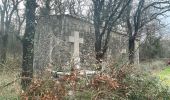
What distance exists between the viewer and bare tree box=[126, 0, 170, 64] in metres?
28.8

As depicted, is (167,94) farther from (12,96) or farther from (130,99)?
(12,96)

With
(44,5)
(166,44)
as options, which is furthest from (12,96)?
(166,44)

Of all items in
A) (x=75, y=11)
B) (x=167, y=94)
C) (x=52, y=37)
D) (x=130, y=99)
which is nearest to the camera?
(x=130, y=99)

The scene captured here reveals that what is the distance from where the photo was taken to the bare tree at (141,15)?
28761 mm

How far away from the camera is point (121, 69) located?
32.2ft

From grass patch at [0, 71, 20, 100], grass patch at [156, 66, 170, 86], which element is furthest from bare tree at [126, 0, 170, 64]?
grass patch at [0, 71, 20, 100]

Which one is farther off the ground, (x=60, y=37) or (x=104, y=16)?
(x=104, y=16)


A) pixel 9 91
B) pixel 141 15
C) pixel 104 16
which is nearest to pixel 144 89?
pixel 9 91

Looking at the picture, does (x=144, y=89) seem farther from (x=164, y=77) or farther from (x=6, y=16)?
(x=6, y=16)

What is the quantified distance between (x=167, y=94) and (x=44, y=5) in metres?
12.8

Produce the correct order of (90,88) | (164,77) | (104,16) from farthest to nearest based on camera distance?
1. (104,16)
2. (164,77)
3. (90,88)

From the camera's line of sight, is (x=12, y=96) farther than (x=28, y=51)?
No

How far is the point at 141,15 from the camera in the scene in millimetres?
30547

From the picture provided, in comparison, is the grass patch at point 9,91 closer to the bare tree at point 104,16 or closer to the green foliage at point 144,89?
the green foliage at point 144,89
